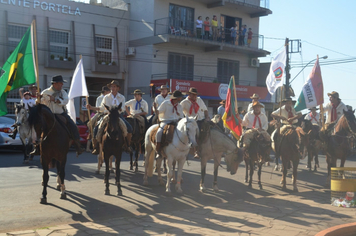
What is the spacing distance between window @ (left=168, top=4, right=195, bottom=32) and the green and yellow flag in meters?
23.5

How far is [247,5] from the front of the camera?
35281 millimetres

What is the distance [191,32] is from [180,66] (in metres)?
2.80

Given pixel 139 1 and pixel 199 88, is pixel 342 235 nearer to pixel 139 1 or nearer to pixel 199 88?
pixel 199 88

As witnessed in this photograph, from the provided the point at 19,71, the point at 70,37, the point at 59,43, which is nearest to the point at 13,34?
the point at 59,43

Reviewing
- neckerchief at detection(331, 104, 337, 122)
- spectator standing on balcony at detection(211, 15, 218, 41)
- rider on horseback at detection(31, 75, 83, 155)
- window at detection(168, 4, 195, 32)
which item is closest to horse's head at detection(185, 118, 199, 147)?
rider on horseback at detection(31, 75, 83, 155)

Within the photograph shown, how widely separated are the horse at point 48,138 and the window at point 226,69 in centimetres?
2706

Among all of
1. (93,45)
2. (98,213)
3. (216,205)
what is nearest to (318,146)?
(216,205)

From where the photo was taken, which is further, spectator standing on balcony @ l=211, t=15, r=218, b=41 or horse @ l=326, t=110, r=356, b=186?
spectator standing on balcony @ l=211, t=15, r=218, b=41

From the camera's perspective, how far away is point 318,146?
1530 cm

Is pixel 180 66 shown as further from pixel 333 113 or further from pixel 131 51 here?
pixel 333 113

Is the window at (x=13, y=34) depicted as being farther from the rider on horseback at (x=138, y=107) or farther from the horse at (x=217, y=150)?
the horse at (x=217, y=150)

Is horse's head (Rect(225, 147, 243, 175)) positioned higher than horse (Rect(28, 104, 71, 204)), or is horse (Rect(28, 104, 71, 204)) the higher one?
horse (Rect(28, 104, 71, 204))

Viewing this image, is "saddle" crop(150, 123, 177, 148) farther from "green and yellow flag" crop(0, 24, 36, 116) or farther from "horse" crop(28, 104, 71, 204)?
"green and yellow flag" crop(0, 24, 36, 116)

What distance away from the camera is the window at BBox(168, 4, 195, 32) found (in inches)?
1266
